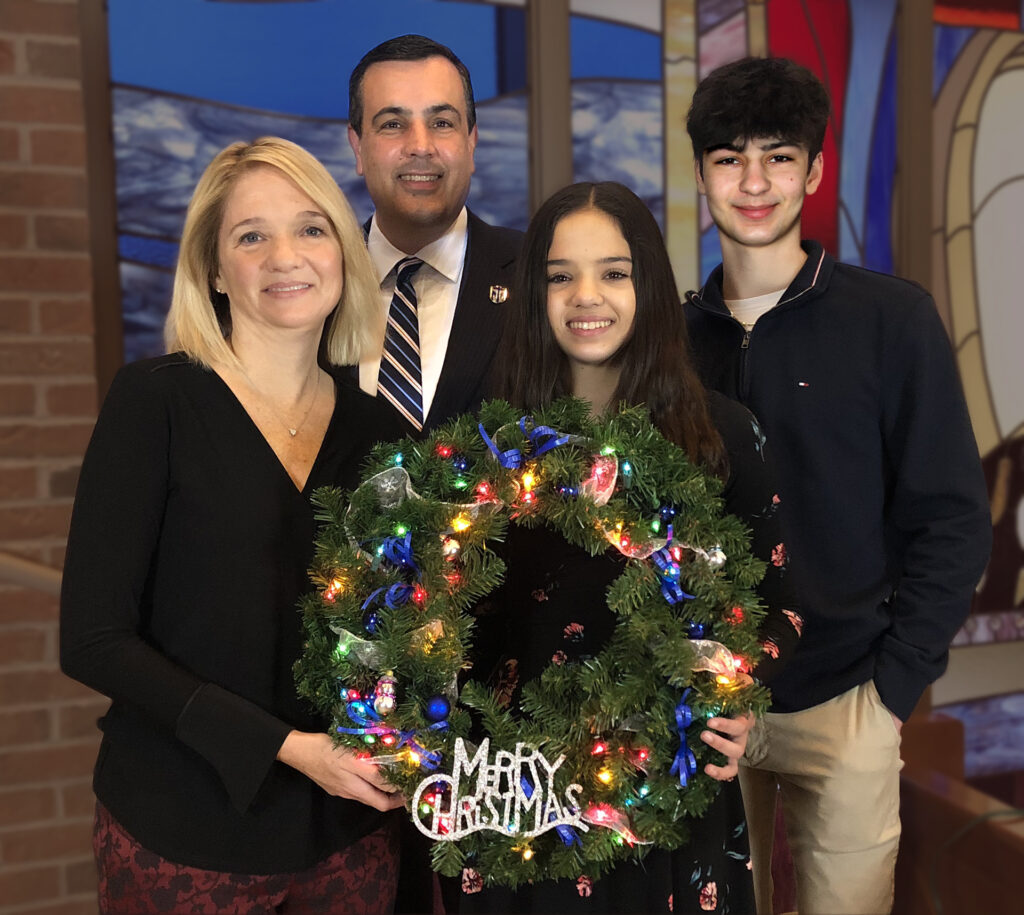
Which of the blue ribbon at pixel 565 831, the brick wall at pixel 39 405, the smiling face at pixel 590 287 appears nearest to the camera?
the blue ribbon at pixel 565 831

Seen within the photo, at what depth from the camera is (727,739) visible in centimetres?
141

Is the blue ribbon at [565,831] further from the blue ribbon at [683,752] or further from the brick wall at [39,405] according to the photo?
the brick wall at [39,405]

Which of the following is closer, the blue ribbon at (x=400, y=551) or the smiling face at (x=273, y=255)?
the blue ribbon at (x=400, y=551)

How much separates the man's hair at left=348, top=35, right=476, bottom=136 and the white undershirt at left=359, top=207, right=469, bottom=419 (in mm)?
225

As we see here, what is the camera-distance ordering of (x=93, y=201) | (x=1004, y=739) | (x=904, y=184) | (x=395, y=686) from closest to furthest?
(x=395, y=686) < (x=93, y=201) < (x=904, y=184) < (x=1004, y=739)

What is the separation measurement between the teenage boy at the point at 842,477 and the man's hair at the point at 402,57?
0.53 m

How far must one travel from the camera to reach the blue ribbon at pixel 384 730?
1381mm

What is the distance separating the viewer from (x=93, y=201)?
2.94 m

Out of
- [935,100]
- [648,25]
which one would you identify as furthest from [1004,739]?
[648,25]

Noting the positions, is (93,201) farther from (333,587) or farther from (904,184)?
(904,184)

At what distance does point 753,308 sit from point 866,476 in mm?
361

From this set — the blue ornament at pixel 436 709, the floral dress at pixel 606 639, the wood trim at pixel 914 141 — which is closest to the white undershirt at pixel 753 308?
the floral dress at pixel 606 639

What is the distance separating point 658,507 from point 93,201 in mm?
2113

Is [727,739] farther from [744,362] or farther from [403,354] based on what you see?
[403,354]
